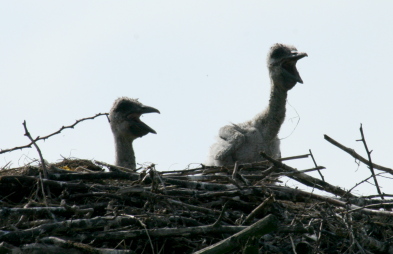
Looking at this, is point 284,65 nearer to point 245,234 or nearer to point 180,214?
point 180,214

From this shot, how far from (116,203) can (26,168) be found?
0.88 meters

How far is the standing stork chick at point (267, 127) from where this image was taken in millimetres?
9047

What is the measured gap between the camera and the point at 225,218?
570 centimetres

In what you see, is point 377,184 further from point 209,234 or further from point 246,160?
point 246,160

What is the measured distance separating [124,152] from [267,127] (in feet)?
5.31

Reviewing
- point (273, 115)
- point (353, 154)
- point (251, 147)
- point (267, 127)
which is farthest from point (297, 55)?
point (353, 154)

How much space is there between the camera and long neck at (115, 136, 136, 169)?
358 inches

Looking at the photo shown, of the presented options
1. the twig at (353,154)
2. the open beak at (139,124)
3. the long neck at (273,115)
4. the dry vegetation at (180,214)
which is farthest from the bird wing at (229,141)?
the twig at (353,154)

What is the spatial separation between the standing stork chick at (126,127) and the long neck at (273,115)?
4.22 feet

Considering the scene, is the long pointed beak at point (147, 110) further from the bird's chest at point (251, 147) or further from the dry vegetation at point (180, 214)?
the dry vegetation at point (180, 214)

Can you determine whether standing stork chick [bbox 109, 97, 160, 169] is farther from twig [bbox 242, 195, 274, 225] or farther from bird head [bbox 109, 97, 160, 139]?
twig [bbox 242, 195, 274, 225]

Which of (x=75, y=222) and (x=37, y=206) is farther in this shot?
(x=37, y=206)

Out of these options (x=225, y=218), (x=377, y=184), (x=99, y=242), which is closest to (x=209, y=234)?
(x=225, y=218)

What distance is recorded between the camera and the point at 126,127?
899 cm
